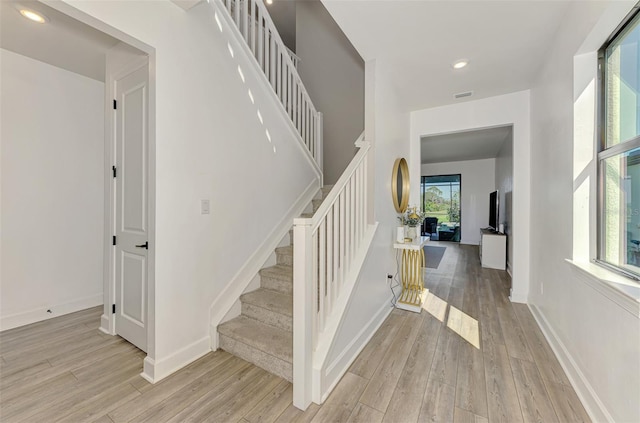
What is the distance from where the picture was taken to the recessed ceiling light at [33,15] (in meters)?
2.05

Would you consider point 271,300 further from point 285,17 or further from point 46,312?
point 285,17

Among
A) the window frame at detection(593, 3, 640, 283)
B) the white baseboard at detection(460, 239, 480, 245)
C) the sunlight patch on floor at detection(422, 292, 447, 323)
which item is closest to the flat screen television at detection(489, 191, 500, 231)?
the white baseboard at detection(460, 239, 480, 245)

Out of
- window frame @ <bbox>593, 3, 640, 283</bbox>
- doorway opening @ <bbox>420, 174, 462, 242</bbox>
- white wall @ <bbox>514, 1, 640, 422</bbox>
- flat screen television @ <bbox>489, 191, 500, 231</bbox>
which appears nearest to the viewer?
white wall @ <bbox>514, 1, 640, 422</bbox>

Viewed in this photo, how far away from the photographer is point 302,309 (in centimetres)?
164

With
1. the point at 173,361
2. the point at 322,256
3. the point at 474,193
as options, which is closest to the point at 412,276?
the point at 322,256

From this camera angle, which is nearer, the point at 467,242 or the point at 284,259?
the point at 284,259

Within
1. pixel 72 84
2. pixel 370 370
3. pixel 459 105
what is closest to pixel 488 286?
pixel 459 105

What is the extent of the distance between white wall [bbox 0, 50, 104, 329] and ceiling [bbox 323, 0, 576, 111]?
319 cm

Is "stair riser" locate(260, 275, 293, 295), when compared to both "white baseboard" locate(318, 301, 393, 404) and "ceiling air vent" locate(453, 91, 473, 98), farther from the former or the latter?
"ceiling air vent" locate(453, 91, 473, 98)

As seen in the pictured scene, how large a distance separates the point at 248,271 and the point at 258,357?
2.73ft

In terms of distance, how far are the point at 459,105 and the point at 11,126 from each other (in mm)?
5257

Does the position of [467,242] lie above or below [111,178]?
below

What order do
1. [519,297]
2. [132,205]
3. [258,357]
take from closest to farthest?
1. [258,357]
2. [132,205]
3. [519,297]

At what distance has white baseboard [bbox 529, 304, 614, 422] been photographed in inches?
58.5
